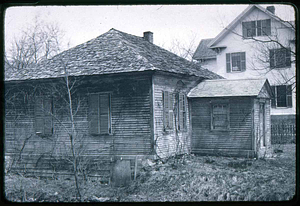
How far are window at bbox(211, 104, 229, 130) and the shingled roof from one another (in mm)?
1961

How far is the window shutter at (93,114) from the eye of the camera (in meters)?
14.7

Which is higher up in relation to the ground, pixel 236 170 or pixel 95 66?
pixel 95 66

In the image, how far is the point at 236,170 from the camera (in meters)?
13.5

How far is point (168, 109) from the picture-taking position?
15344mm

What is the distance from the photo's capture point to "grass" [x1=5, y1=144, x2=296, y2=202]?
35.8 ft

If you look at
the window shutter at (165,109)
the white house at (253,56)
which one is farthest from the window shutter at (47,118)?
the white house at (253,56)

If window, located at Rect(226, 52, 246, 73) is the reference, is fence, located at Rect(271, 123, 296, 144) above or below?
below

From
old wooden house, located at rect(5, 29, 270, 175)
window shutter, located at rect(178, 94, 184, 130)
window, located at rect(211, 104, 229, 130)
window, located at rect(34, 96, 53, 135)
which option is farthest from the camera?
window, located at rect(211, 104, 229, 130)

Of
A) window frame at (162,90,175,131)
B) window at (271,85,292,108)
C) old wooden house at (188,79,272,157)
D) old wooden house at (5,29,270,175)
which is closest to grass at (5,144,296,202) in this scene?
old wooden house at (5,29,270,175)

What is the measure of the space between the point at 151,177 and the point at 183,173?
118 centimetres

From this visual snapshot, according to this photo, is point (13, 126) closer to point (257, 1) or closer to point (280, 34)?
point (257, 1)

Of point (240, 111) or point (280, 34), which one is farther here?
point (280, 34)

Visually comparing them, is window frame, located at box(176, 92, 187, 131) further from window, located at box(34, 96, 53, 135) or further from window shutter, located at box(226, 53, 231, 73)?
window shutter, located at box(226, 53, 231, 73)

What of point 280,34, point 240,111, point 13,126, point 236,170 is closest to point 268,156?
point 240,111
